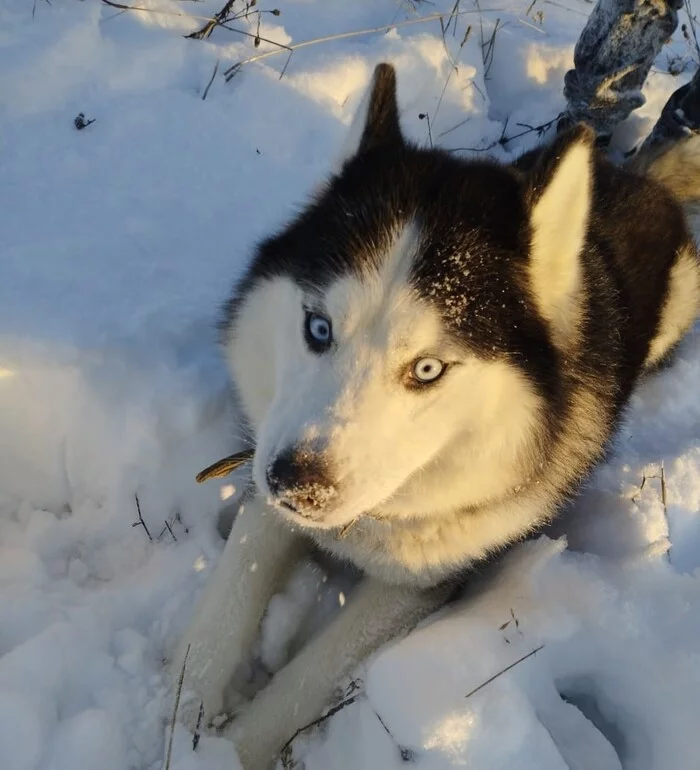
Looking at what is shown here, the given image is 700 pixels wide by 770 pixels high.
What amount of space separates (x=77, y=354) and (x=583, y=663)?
6.67 ft

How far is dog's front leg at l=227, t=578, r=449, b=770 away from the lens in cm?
192

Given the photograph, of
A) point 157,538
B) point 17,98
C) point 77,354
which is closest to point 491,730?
point 157,538

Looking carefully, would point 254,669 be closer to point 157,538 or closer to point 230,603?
point 230,603

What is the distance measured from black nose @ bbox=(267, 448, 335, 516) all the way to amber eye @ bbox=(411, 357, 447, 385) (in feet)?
1.01

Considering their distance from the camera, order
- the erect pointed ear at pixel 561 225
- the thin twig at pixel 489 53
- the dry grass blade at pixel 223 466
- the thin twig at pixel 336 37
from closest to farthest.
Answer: the erect pointed ear at pixel 561 225 → the dry grass blade at pixel 223 466 → the thin twig at pixel 336 37 → the thin twig at pixel 489 53

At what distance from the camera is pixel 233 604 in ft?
6.80

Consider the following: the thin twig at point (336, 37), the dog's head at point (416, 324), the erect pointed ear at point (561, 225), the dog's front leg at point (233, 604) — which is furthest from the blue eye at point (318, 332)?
the thin twig at point (336, 37)

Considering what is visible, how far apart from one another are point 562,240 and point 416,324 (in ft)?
1.51

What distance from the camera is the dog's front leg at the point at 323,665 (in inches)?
75.7

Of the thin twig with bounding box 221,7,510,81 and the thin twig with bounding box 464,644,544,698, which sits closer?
the thin twig with bounding box 464,644,544,698

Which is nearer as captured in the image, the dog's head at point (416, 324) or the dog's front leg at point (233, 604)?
the dog's head at point (416, 324)

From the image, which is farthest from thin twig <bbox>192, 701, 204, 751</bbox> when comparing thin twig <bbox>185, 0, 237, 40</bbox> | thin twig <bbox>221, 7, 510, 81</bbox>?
thin twig <bbox>185, 0, 237, 40</bbox>

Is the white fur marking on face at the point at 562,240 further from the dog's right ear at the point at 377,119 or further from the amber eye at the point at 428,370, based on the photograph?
the dog's right ear at the point at 377,119

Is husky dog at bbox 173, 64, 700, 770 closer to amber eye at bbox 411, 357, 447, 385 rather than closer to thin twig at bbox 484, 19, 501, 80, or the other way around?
amber eye at bbox 411, 357, 447, 385
